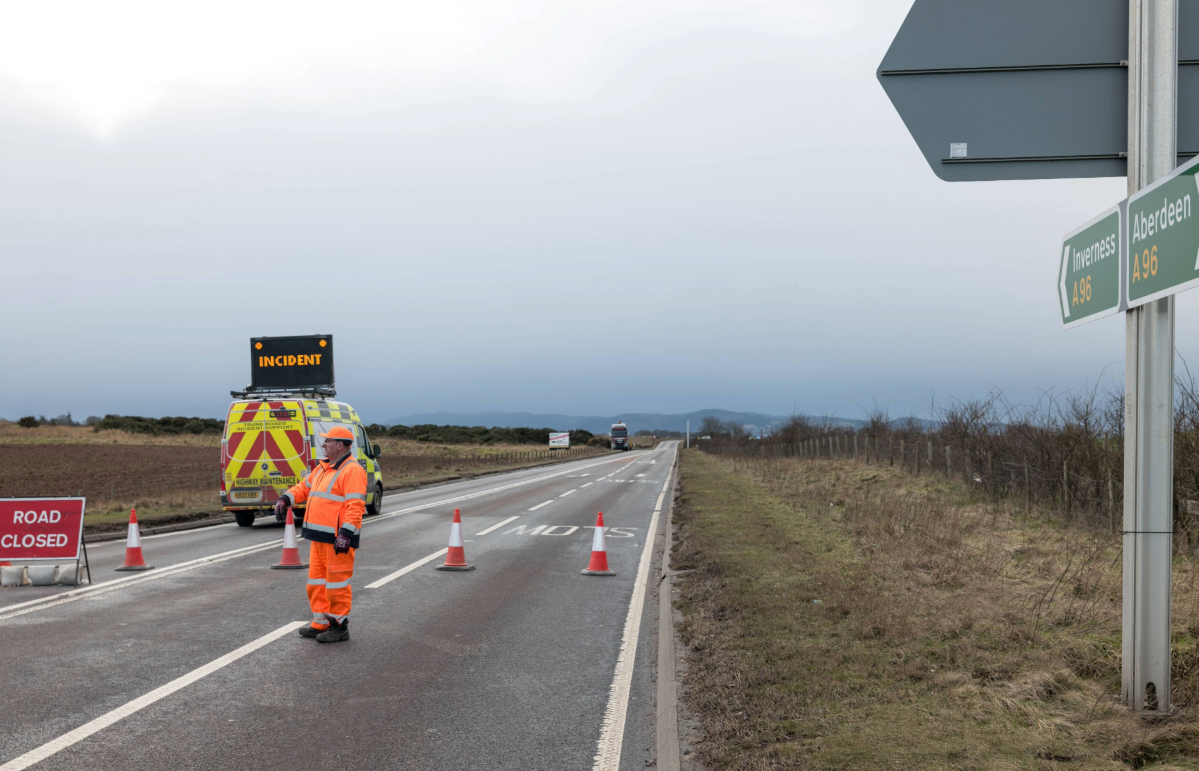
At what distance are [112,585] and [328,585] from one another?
4545 mm

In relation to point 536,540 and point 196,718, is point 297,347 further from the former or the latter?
point 196,718

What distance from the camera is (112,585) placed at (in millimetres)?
10438

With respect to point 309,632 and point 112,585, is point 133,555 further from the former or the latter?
point 309,632

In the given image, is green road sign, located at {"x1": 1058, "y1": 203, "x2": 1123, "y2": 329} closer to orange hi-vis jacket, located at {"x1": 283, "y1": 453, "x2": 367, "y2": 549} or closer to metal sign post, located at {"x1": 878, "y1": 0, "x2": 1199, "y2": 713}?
metal sign post, located at {"x1": 878, "y1": 0, "x2": 1199, "y2": 713}

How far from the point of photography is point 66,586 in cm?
1045

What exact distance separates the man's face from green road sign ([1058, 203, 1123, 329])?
5894mm

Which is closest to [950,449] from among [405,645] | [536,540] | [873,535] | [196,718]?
[873,535]

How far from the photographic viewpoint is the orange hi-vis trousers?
7.60 meters

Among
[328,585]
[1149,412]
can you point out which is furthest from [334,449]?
[1149,412]

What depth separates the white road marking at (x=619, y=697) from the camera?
16.1 feet

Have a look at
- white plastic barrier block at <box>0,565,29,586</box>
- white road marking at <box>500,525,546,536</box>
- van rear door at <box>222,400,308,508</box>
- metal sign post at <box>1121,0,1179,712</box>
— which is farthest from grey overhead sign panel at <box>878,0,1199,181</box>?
van rear door at <box>222,400,308,508</box>

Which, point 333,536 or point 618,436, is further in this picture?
point 618,436

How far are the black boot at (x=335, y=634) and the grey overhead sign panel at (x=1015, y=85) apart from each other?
603cm

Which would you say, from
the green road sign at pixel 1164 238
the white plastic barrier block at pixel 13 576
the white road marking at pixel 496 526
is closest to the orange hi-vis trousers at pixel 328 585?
the white plastic barrier block at pixel 13 576
